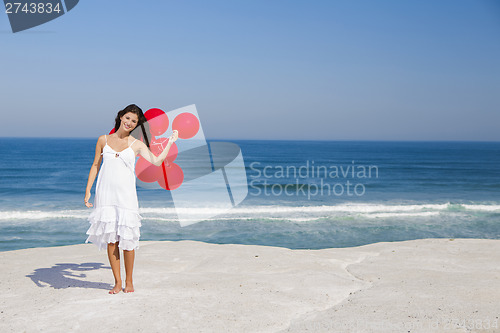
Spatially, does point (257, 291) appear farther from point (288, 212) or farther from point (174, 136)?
point (288, 212)

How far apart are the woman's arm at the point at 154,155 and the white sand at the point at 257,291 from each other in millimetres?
1449

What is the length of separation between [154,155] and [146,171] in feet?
1.27

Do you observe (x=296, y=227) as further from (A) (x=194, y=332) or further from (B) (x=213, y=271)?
(A) (x=194, y=332)

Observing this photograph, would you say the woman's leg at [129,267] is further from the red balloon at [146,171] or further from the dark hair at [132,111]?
the dark hair at [132,111]

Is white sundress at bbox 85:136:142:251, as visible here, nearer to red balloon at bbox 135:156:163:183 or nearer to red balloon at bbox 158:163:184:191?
red balloon at bbox 135:156:163:183

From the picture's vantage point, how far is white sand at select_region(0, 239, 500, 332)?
368cm

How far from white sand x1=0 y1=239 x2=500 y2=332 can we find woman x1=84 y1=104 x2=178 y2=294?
627mm

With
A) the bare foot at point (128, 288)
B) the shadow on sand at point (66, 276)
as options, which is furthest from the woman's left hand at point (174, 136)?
the shadow on sand at point (66, 276)

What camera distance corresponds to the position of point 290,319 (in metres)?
3.85

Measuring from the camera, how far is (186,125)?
5.00 m

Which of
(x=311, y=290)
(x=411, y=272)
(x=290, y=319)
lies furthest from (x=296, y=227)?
(x=290, y=319)

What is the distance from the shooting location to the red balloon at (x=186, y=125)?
497 cm

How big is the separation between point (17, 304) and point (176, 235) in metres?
7.46

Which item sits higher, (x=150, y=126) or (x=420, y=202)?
(x=150, y=126)
